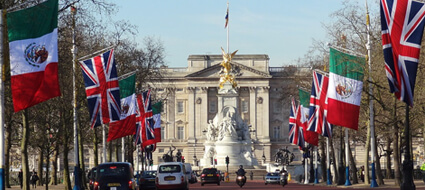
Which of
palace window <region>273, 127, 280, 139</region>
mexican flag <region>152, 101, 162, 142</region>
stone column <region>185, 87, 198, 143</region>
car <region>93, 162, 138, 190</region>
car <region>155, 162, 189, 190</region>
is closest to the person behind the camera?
car <region>93, 162, 138, 190</region>

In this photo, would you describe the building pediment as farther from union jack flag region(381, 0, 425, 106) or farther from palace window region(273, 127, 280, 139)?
union jack flag region(381, 0, 425, 106)

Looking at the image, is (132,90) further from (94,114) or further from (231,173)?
(231,173)

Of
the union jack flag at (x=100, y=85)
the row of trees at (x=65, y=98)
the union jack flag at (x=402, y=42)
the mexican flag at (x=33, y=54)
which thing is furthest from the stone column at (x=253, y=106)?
the mexican flag at (x=33, y=54)

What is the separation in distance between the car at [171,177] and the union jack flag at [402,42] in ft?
79.1

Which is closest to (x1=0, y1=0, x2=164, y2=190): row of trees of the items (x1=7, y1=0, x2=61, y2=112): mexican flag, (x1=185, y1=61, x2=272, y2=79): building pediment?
(x1=7, y1=0, x2=61, y2=112): mexican flag

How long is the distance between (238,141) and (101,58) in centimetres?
7364

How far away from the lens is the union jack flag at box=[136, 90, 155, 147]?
219 feet

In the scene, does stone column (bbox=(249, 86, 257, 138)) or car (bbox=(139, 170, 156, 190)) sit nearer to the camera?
car (bbox=(139, 170, 156, 190))

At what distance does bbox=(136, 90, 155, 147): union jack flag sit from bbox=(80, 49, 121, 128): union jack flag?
664 inches

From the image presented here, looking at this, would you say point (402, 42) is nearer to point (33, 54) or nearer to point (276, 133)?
point (33, 54)

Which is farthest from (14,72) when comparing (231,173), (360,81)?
(231,173)

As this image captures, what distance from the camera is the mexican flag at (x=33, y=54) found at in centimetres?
3030

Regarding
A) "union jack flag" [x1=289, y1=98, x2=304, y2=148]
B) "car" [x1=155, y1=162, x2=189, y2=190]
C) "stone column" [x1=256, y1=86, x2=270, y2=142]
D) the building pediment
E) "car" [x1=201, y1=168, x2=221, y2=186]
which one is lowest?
"car" [x1=201, y1=168, x2=221, y2=186]

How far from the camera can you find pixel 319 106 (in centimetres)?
5953
